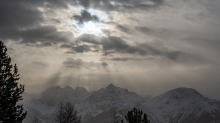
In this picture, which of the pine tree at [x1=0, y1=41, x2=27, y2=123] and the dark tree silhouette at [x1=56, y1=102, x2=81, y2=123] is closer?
the pine tree at [x1=0, y1=41, x2=27, y2=123]

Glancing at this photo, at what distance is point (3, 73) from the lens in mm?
20500

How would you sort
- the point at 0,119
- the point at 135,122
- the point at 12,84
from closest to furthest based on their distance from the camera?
1. the point at 0,119
2. the point at 12,84
3. the point at 135,122

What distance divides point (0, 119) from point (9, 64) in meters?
6.32

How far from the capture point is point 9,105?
19562 mm

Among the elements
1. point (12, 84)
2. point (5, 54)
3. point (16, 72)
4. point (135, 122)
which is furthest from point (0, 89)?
point (135, 122)

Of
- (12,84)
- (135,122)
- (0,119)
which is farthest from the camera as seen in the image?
(135,122)

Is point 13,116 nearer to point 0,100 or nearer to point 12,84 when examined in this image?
point 0,100

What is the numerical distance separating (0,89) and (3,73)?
6.47 ft

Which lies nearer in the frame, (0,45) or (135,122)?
(0,45)

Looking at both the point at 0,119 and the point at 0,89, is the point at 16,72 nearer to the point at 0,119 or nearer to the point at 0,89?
the point at 0,89

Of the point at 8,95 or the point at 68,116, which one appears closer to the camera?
the point at 8,95

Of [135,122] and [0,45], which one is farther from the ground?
[0,45]

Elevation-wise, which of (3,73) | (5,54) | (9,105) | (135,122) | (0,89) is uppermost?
(5,54)

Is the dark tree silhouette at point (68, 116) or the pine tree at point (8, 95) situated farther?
the dark tree silhouette at point (68, 116)
